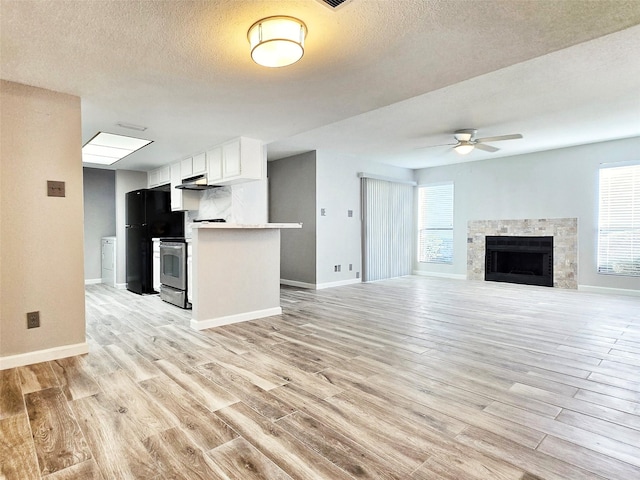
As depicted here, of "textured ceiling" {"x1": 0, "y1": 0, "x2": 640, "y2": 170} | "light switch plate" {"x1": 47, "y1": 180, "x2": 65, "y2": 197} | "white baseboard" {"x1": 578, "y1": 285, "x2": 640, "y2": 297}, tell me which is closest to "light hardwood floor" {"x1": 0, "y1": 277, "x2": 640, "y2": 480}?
"light switch plate" {"x1": 47, "y1": 180, "x2": 65, "y2": 197}

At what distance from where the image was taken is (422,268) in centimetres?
847

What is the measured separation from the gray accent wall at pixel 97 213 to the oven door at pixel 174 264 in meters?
3.01

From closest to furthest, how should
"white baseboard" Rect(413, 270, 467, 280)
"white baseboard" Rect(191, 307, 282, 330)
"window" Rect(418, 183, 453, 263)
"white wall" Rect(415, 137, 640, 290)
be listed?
"white baseboard" Rect(191, 307, 282, 330), "white wall" Rect(415, 137, 640, 290), "white baseboard" Rect(413, 270, 467, 280), "window" Rect(418, 183, 453, 263)

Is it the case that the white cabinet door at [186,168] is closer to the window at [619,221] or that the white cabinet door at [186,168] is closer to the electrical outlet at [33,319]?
the electrical outlet at [33,319]

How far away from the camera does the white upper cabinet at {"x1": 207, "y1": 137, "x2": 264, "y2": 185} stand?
4445mm

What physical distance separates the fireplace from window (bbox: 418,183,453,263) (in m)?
0.90

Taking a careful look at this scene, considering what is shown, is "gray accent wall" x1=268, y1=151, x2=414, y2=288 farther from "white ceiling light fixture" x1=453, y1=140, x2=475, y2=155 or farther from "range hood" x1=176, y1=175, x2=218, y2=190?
"white ceiling light fixture" x1=453, y1=140, x2=475, y2=155

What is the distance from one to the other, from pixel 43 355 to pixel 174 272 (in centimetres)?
206

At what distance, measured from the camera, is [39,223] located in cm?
280

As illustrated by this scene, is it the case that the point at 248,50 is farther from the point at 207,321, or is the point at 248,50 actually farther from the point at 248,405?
the point at 207,321

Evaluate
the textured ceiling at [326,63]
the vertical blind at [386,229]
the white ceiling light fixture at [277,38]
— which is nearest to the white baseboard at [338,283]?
the vertical blind at [386,229]

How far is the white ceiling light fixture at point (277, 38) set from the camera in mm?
1899

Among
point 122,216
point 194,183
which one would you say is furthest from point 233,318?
point 122,216

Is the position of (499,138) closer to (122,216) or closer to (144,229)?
(144,229)
